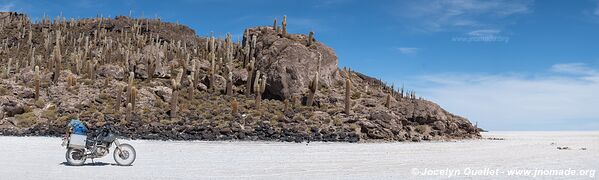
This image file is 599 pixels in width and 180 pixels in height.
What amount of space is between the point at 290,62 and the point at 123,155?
28.8m

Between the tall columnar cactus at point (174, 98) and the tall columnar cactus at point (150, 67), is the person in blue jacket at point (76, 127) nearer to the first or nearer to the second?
the tall columnar cactus at point (174, 98)

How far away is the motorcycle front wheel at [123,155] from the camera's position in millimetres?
13336

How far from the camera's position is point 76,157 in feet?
43.4

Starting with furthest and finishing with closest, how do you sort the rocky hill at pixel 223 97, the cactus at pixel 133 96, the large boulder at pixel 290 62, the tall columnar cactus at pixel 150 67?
the tall columnar cactus at pixel 150 67 → the large boulder at pixel 290 62 → the cactus at pixel 133 96 → the rocky hill at pixel 223 97

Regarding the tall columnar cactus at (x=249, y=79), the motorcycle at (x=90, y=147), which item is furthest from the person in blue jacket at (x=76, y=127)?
the tall columnar cactus at (x=249, y=79)

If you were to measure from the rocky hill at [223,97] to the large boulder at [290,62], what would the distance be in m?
0.08

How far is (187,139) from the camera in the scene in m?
28.5

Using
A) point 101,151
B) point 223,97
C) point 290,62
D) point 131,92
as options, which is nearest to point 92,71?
point 131,92

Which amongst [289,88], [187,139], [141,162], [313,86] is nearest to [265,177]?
[141,162]

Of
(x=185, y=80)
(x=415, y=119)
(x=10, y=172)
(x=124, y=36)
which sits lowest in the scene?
Result: (x=10, y=172)

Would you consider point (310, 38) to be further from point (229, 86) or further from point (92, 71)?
point (92, 71)

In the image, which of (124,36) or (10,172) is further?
(124,36)

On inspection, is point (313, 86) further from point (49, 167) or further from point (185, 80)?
point (49, 167)

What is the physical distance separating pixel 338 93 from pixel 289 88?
12.9 ft
